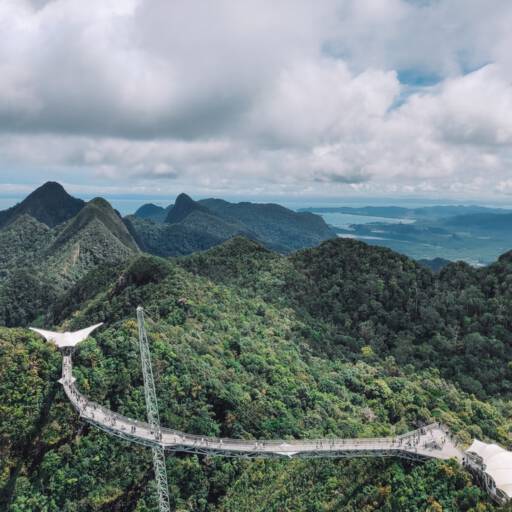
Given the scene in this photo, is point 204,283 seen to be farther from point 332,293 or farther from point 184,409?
point 184,409

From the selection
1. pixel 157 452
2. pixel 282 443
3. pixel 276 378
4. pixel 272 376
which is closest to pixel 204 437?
pixel 157 452

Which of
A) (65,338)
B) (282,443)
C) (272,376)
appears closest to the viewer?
(282,443)

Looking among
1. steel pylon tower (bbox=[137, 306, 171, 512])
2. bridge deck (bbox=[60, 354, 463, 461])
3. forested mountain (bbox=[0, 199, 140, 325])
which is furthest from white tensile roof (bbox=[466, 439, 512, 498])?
forested mountain (bbox=[0, 199, 140, 325])

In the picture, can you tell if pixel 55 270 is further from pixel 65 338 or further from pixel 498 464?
pixel 498 464

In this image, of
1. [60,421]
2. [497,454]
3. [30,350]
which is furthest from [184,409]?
[497,454]

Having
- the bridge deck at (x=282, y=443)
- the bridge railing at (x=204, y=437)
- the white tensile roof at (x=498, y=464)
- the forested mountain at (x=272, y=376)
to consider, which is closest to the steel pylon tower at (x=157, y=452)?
the bridge deck at (x=282, y=443)
